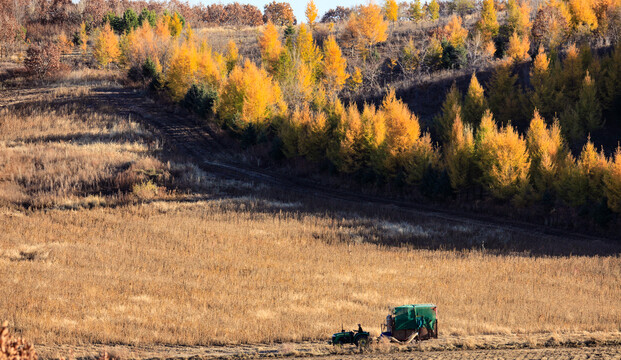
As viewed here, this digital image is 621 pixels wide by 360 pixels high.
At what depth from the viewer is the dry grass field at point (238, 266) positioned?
16625 millimetres

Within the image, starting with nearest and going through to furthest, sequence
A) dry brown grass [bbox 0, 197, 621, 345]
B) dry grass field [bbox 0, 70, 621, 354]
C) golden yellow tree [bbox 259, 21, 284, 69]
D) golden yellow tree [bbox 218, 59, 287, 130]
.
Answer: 1. dry brown grass [bbox 0, 197, 621, 345]
2. dry grass field [bbox 0, 70, 621, 354]
3. golden yellow tree [bbox 218, 59, 287, 130]
4. golden yellow tree [bbox 259, 21, 284, 69]

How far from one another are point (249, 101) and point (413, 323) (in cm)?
4319

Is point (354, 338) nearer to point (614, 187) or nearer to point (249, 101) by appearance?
point (614, 187)

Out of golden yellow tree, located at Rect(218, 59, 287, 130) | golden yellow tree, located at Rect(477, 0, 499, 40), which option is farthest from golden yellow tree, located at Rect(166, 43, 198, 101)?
golden yellow tree, located at Rect(477, 0, 499, 40)

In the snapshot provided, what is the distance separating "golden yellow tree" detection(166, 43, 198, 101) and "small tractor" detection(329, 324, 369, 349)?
54470 millimetres

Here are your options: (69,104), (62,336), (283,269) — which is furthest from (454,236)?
(69,104)

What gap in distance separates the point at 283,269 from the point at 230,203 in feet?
49.5

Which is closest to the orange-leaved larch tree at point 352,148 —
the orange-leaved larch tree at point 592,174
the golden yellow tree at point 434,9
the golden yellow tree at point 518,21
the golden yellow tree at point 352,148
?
the golden yellow tree at point 352,148

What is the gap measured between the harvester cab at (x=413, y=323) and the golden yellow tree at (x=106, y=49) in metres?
81.0

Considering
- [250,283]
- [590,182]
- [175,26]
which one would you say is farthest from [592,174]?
[175,26]

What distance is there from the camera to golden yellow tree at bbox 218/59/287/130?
54.7 metres

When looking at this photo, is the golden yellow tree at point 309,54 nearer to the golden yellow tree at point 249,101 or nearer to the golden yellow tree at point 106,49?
the golden yellow tree at point 249,101

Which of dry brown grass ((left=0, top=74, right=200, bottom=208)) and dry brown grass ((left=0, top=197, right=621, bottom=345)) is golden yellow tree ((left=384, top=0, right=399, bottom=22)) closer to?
dry brown grass ((left=0, top=74, right=200, bottom=208))

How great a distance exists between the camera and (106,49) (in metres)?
84.9
